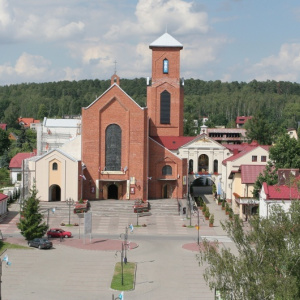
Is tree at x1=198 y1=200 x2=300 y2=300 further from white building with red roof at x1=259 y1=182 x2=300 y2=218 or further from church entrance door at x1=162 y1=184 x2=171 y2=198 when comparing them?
church entrance door at x1=162 y1=184 x2=171 y2=198

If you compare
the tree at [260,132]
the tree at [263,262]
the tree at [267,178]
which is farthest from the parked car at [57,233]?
the tree at [260,132]

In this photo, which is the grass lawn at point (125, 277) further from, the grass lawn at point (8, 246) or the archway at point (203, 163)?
the archway at point (203, 163)

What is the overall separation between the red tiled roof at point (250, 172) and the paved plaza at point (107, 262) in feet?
20.2

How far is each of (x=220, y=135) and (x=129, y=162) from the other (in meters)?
77.7

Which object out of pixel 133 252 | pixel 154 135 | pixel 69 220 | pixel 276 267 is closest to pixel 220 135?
pixel 154 135

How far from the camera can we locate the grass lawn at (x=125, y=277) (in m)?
35.8

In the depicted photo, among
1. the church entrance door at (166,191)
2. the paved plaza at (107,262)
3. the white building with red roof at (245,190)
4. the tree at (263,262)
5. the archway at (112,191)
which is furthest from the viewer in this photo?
the church entrance door at (166,191)

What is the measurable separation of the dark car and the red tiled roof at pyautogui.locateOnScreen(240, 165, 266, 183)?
22.9 metres

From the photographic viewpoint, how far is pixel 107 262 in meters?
42.1

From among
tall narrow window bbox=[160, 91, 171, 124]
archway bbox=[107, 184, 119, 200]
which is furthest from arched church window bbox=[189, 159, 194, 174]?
archway bbox=[107, 184, 119, 200]

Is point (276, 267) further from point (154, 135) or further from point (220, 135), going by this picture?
point (220, 135)

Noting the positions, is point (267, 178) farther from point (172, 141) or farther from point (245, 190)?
point (172, 141)

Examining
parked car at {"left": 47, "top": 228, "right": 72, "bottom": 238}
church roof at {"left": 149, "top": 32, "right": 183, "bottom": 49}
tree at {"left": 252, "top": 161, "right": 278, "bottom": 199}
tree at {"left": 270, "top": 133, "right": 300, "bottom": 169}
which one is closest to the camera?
parked car at {"left": 47, "top": 228, "right": 72, "bottom": 238}

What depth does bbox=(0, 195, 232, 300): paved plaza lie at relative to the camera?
35.0 meters
